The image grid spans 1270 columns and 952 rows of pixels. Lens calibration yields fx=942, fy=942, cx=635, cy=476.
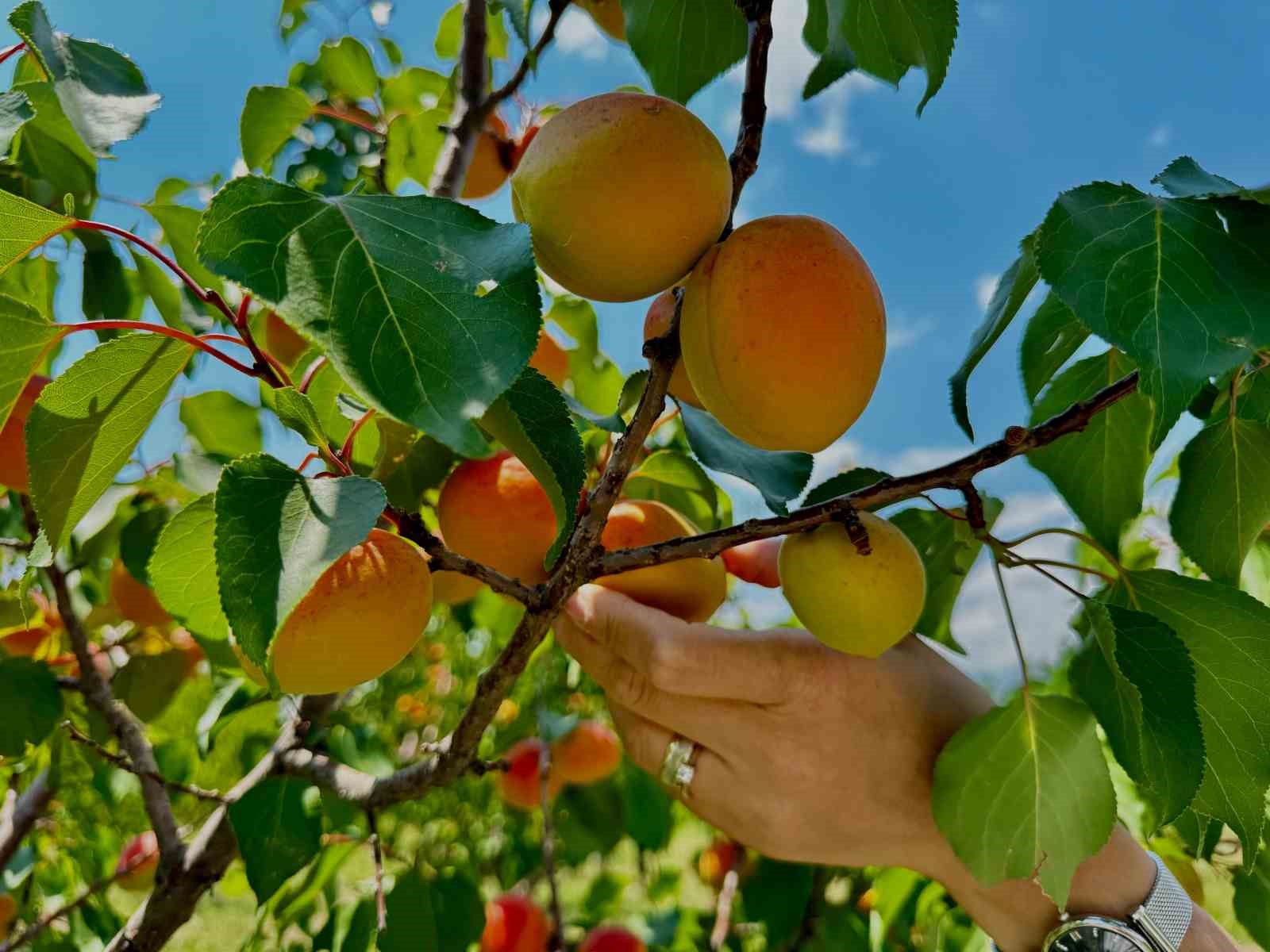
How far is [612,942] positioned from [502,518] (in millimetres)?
978

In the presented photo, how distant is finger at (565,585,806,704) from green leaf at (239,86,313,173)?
69cm

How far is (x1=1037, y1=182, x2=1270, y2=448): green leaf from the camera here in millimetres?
441

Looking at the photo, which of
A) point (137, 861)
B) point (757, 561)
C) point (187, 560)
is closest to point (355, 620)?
point (187, 560)

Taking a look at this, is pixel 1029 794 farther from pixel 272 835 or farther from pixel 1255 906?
pixel 1255 906

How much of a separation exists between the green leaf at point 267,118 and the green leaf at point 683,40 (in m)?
0.58

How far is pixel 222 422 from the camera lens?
103 centimetres

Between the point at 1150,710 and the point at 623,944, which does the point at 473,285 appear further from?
the point at 623,944

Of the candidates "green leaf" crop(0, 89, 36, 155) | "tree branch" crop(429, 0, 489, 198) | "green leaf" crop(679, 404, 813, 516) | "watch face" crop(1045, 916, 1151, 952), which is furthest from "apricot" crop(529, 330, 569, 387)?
"watch face" crop(1045, 916, 1151, 952)

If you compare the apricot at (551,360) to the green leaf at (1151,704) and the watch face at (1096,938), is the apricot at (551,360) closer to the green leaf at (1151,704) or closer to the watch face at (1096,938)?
the green leaf at (1151,704)

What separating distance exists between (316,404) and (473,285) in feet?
1.25

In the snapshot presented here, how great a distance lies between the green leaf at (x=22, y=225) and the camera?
0.56m

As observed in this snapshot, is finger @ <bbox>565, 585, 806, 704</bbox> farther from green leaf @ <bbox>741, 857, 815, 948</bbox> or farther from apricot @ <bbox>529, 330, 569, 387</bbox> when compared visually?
green leaf @ <bbox>741, 857, 815, 948</bbox>

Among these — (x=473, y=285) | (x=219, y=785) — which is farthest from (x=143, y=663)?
(x=473, y=285)

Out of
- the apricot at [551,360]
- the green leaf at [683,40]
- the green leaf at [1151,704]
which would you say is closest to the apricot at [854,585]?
the green leaf at [1151,704]
